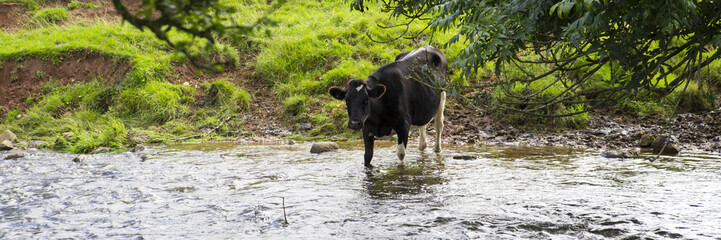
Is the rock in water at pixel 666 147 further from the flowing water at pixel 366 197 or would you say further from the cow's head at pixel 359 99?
the cow's head at pixel 359 99

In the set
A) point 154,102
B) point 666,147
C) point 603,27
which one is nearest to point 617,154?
point 666,147

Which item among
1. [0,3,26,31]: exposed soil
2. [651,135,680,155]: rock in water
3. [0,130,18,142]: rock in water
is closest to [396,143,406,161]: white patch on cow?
[651,135,680,155]: rock in water

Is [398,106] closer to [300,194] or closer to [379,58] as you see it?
[300,194]

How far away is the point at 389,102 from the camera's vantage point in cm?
854

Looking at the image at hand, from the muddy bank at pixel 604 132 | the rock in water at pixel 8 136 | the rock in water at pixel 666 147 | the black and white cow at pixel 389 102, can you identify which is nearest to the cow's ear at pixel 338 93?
the black and white cow at pixel 389 102

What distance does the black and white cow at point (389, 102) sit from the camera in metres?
7.96

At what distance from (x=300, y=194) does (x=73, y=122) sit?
8.87 meters

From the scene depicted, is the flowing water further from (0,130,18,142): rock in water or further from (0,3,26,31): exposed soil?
(0,3,26,31): exposed soil

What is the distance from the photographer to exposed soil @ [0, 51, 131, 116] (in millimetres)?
15336

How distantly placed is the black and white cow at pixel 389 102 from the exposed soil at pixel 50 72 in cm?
912

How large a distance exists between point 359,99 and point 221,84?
7412mm

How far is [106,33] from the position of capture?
17547 mm

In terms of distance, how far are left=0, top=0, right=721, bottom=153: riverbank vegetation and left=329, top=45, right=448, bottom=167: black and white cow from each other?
2.46m

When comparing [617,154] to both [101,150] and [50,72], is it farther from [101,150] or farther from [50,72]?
[50,72]
